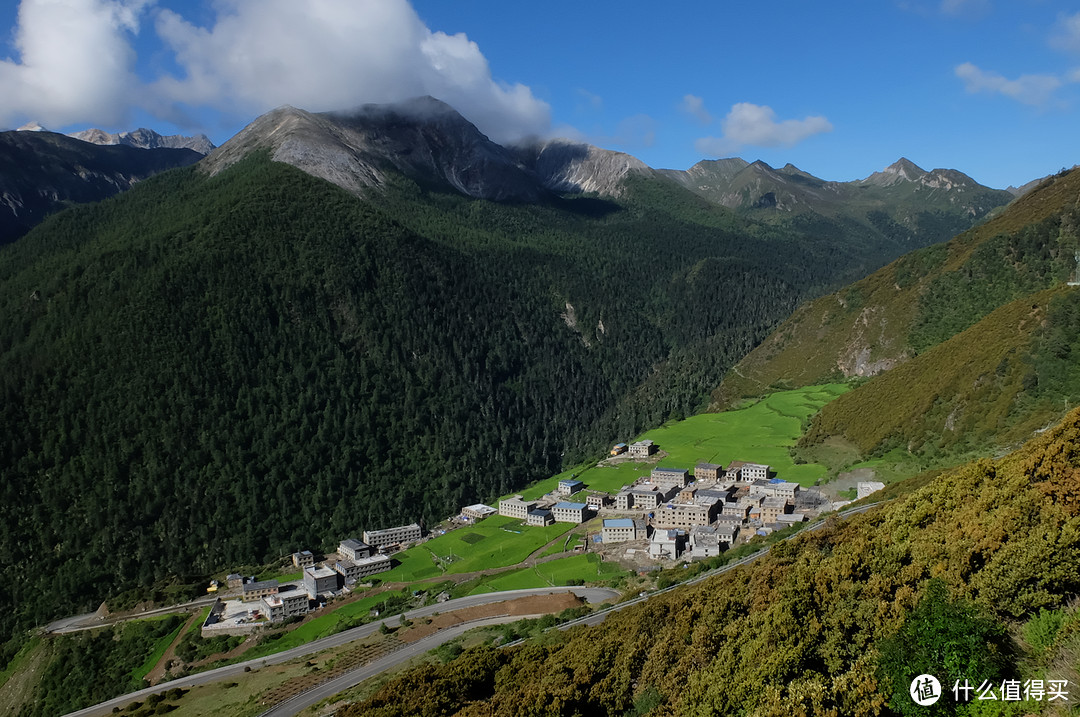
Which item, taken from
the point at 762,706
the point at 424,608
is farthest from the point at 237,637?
the point at 762,706

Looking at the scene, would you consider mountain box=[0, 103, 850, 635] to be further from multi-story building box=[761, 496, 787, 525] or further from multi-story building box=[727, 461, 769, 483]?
multi-story building box=[761, 496, 787, 525]

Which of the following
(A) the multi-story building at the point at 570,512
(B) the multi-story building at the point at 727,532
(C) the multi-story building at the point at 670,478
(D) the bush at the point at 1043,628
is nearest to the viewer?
(D) the bush at the point at 1043,628

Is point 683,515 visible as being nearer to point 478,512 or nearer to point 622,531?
point 622,531

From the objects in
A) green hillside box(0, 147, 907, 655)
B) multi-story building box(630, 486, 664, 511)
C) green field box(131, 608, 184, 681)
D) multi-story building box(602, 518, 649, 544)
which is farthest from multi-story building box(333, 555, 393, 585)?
multi-story building box(630, 486, 664, 511)

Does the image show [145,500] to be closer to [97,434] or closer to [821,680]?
[97,434]

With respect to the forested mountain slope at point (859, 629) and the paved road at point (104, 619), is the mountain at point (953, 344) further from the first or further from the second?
the paved road at point (104, 619)

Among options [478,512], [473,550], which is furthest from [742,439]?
[473,550]

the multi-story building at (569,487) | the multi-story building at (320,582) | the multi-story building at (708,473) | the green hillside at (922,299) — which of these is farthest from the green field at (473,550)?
the green hillside at (922,299)
